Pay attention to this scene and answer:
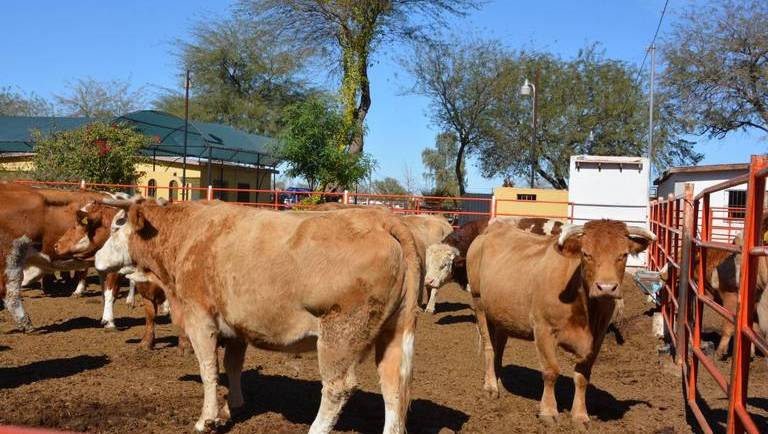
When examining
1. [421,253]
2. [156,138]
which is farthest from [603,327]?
[156,138]

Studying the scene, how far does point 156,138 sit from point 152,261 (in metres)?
22.7

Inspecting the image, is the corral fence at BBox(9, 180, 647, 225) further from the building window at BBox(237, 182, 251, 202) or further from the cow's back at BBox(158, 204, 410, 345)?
the cow's back at BBox(158, 204, 410, 345)

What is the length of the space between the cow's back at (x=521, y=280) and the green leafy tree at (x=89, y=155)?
710 inches

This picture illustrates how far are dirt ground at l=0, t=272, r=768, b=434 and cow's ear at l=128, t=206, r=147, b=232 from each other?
1.40 meters

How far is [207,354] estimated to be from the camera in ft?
17.0

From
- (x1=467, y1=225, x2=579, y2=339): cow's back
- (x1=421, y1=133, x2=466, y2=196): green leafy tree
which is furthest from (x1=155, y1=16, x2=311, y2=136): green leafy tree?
(x1=467, y1=225, x2=579, y2=339): cow's back

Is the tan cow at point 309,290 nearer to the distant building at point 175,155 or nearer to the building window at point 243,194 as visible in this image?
the distant building at point 175,155

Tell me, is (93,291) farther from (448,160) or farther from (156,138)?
(448,160)

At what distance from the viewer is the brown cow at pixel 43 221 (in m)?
9.19

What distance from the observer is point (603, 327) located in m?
5.98

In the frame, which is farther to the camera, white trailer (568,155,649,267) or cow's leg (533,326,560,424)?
white trailer (568,155,649,267)

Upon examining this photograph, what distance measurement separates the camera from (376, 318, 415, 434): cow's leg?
15.0 feet

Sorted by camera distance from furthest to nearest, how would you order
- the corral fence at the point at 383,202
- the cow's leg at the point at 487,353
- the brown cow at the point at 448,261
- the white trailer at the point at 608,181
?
the white trailer at the point at 608,181 → the corral fence at the point at 383,202 → the brown cow at the point at 448,261 → the cow's leg at the point at 487,353

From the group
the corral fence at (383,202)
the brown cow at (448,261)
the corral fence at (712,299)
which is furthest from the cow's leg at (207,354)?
the corral fence at (383,202)
